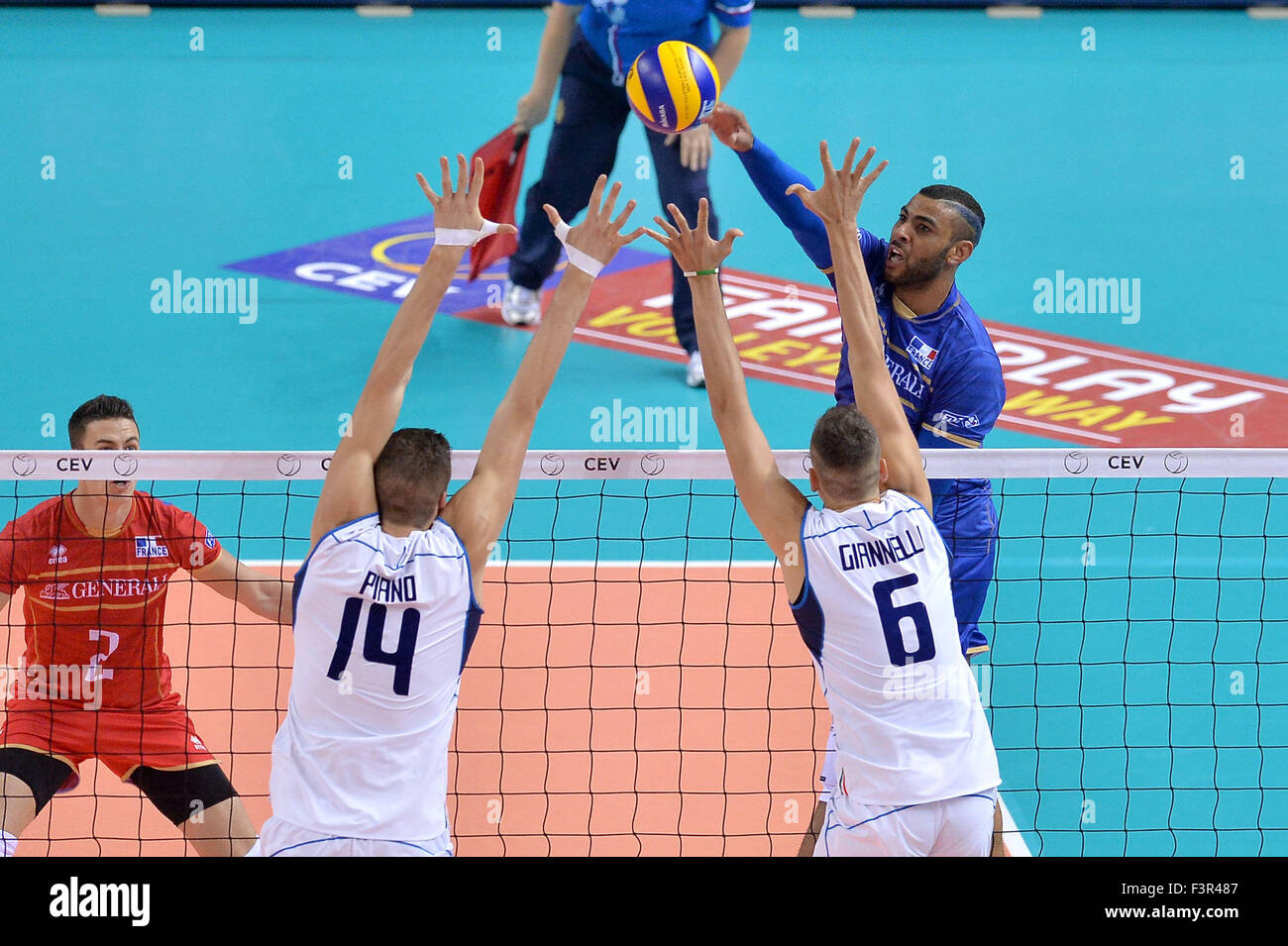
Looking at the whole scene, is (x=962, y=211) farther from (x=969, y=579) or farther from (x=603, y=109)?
(x=603, y=109)

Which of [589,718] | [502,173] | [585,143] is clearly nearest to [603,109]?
[585,143]

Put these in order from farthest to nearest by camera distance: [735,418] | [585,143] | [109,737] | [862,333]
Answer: [585,143] → [109,737] → [862,333] → [735,418]

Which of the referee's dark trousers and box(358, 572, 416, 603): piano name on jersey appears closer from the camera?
box(358, 572, 416, 603): piano name on jersey

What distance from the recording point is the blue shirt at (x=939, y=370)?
5422 mm

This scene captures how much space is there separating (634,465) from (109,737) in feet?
6.60

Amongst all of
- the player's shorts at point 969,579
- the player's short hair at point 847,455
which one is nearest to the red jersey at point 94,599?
the player's short hair at point 847,455

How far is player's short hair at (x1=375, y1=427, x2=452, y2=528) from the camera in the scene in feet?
13.3

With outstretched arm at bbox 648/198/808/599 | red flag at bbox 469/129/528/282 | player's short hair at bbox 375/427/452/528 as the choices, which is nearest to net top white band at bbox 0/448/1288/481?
outstretched arm at bbox 648/198/808/599

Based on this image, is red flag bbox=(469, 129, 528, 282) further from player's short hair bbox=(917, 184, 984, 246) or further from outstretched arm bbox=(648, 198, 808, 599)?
outstretched arm bbox=(648, 198, 808, 599)

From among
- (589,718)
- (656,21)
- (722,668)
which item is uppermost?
(656,21)

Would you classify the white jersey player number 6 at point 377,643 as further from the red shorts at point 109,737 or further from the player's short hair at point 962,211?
the player's short hair at point 962,211

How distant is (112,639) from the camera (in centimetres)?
524

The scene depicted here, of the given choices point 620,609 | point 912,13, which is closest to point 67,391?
point 620,609

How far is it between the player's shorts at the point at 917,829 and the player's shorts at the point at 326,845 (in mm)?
1142
